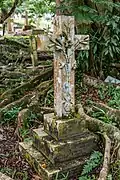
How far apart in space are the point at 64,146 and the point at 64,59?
1.13 m

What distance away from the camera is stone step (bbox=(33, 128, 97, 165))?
155 inches

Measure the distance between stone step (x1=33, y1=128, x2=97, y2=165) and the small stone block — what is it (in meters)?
0.07

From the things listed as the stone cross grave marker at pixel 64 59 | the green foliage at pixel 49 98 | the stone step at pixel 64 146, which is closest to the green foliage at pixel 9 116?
the green foliage at pixel 49 98

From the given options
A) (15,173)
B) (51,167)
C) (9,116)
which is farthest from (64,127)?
(9,116)

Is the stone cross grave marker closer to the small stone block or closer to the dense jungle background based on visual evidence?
the small stone block

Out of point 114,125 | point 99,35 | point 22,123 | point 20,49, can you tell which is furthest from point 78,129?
point 20,49

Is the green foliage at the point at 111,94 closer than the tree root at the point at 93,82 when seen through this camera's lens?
Yes

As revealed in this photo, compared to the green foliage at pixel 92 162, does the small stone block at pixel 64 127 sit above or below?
above

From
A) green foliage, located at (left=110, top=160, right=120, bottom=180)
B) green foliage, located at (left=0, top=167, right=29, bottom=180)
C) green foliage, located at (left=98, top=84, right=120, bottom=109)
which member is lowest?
green foliage, located at (left=0, top=167, right=29, bottom=180)

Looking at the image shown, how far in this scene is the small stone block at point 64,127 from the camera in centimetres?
398

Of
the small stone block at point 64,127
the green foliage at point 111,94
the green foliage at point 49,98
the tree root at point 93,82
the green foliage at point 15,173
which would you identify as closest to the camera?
the small stone block at point 64,127

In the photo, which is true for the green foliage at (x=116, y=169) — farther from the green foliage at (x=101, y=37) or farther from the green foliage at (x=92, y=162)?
the green foliage at (x=101, y=37)

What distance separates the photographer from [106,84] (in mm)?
6098

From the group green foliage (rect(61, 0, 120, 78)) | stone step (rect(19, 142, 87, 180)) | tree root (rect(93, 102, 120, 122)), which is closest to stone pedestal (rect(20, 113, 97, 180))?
stone step (rect(19, 142, 87, 180))
